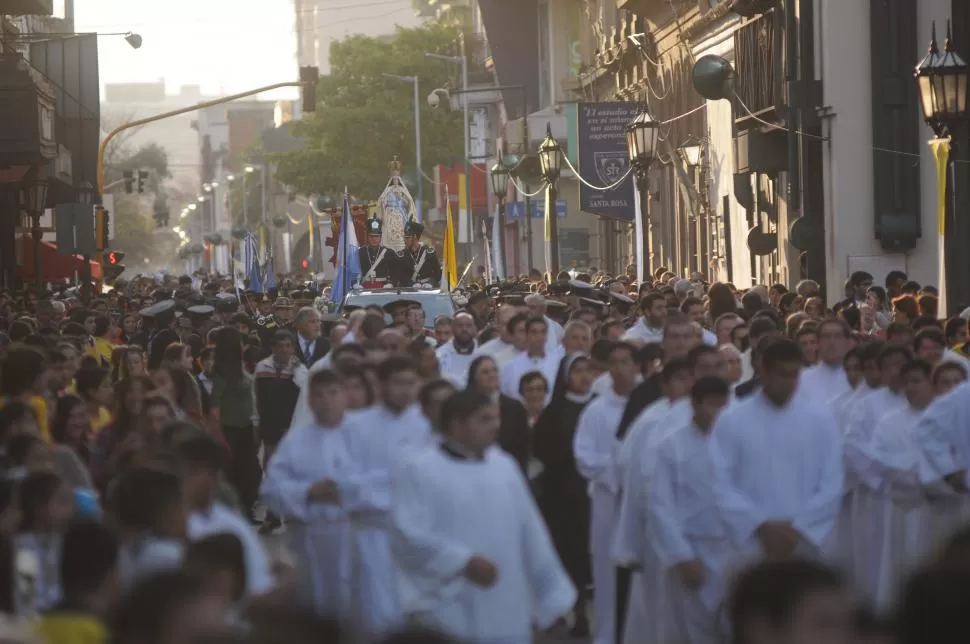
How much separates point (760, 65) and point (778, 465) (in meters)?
22.6

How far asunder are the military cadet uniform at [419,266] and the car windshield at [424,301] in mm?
5494

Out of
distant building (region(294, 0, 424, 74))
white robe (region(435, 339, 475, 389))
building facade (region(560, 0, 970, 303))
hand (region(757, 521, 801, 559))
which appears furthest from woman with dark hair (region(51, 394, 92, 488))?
distant building (region(294, 0, 424, 74))

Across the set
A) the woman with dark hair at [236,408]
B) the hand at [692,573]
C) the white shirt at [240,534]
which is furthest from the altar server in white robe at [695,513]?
the woman with dark hair at [236,408]

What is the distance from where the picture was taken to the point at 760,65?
3203 centimetres

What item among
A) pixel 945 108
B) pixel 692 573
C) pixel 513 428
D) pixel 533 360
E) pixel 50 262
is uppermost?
pixel 945 108

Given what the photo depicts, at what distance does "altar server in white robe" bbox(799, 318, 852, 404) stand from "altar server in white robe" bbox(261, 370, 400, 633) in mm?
3902

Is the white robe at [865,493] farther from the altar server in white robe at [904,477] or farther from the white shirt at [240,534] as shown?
the white shirt at [240,534]

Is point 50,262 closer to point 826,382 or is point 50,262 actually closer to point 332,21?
point 826,382

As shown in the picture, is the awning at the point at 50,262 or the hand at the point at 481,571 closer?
the hand at the point at 481,571

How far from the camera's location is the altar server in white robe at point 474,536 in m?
8.62

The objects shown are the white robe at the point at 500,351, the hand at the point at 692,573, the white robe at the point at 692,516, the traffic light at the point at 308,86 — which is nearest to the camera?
the hand at the point at 692,573

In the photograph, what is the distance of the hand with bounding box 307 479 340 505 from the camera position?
404 inches

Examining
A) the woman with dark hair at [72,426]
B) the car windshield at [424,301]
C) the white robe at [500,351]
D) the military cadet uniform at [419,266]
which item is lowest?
the woman with dark hair at [72,426]

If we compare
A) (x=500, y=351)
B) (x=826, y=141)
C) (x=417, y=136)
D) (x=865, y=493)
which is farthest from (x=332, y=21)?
(x=865, y=493)
